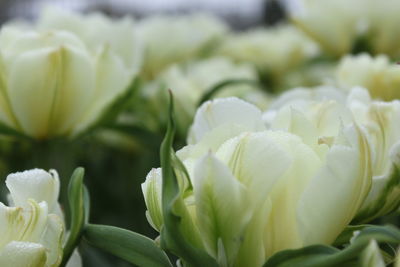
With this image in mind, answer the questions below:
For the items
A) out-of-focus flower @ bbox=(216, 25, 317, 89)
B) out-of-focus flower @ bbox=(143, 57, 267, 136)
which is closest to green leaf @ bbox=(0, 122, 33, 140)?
out-of-focus flower @ bbox=(143, 57, 267, 136)

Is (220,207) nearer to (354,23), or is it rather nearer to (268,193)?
(268,193)

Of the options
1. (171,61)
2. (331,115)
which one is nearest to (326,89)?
(331,115)

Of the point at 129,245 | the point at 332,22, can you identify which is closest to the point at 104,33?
the point at 332,22

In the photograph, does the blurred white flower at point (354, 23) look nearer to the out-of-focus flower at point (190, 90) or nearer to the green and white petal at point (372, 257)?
the out-of-focus flower at point (190, 90)

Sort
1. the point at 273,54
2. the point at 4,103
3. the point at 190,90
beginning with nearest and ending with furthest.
Answer: 1. the point at 4,103
2. the point at 190,90
3. the point at 273,54

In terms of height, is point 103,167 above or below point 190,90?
below

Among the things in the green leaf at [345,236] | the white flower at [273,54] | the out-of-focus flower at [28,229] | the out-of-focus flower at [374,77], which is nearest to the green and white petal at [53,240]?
the out-of-focus flower at [28,229]
